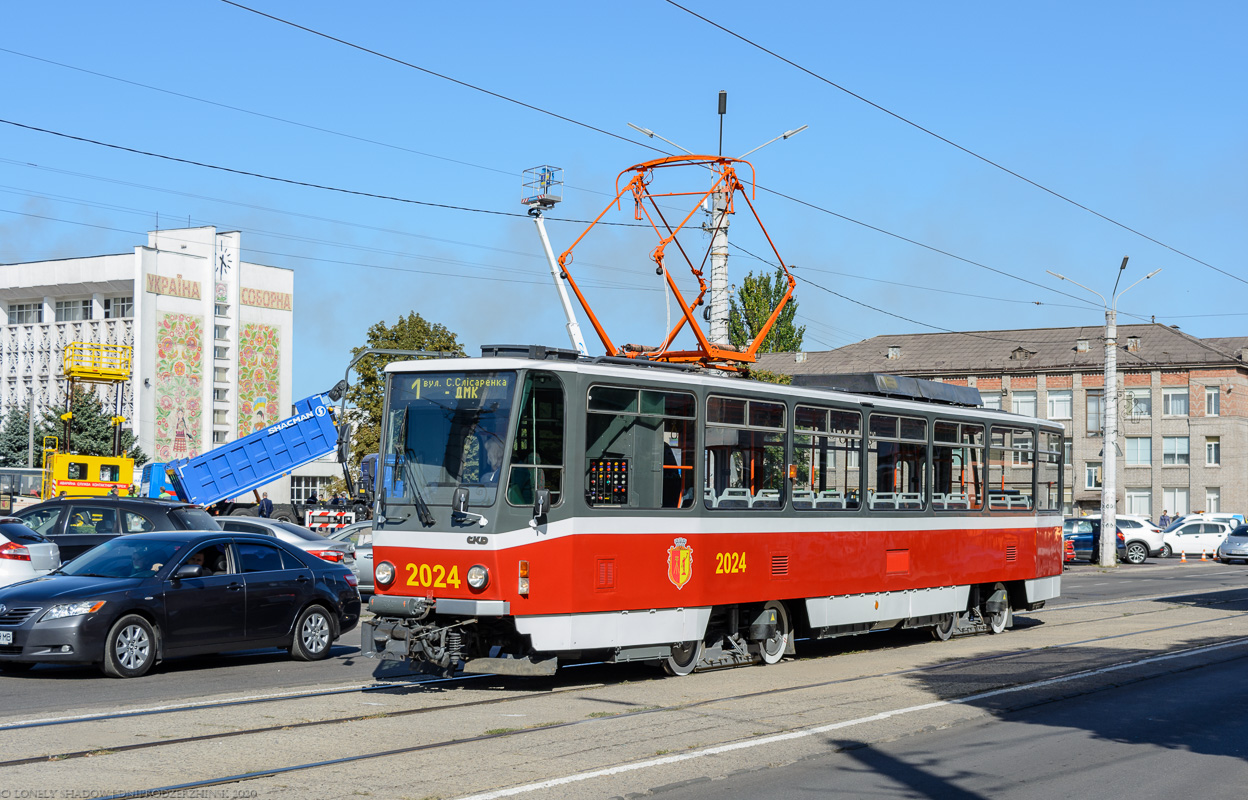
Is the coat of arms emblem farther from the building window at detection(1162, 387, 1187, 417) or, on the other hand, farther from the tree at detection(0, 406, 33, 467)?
the tree at detection(0, 406, 33, 467)

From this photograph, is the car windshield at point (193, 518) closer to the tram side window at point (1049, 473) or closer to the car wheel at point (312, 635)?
the car wheel at point (312, 635)

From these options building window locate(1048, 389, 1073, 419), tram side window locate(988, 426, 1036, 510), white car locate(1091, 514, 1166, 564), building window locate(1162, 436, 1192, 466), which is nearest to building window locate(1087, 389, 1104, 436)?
building window locate(1048, 389, 1073, 419)

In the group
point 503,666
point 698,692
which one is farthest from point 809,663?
point 503,666

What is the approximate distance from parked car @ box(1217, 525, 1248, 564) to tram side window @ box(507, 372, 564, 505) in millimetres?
41287

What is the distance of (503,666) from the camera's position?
1191cm

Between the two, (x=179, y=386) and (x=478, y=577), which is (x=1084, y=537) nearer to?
(x=478, y=577)

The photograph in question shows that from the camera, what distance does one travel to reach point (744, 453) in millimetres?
14258

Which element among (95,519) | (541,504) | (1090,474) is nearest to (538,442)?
(541,504)

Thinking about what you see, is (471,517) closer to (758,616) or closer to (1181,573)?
(758,616)

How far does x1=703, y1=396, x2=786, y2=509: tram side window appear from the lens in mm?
13781

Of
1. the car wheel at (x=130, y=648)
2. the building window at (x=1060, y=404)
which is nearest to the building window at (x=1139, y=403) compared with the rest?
the building window at (x=1060, y=404)

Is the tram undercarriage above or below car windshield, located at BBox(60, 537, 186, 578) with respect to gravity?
below

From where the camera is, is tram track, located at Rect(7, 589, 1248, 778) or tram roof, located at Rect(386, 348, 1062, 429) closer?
tram track, located at Rect(7, 589, 1248, 778)

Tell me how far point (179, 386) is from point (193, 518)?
69859 mm
